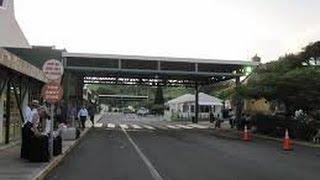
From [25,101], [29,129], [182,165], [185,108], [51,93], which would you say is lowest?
[182,165]

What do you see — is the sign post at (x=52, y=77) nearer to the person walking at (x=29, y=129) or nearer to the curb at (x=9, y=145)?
the person walking at (x=29, y=129)

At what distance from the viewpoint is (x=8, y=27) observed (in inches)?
→ 1886

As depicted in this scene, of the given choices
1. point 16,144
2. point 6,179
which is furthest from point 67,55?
point 6,179

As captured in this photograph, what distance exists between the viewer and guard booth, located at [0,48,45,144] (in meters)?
26.3

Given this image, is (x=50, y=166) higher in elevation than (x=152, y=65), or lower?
lower

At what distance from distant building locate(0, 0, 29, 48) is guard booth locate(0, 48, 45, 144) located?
33.0 feet

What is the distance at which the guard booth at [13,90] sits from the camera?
86.3ft

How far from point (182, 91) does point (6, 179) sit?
490 feet

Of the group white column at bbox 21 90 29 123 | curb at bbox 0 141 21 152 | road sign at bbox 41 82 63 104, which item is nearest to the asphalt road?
road sign at bbox 41 82 63 104

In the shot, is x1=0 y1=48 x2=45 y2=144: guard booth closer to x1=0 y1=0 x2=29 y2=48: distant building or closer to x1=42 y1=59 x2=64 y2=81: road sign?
x1=42 y1=59 x2=64 y2=81: road sign

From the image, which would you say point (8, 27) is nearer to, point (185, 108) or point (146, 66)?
point (146, 66)

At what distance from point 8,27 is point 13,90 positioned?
17.5 metres

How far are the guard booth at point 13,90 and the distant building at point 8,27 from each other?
396 inches

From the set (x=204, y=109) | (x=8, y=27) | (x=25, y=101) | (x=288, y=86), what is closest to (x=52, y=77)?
(x=25, y=101)
